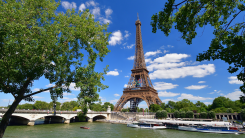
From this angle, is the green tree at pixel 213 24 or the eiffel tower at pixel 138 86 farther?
the eiffel tower at pixel 138 86

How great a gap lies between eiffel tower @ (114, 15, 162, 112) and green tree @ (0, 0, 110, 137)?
48.1m

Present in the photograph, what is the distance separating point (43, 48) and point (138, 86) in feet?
192

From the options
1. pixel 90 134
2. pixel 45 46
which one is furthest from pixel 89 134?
pixel 45 46

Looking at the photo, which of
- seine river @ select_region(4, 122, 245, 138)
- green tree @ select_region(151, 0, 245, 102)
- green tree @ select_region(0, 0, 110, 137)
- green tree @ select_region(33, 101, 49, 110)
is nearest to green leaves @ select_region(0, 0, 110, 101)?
green tree @ select_region(0, 0, 110, 137)

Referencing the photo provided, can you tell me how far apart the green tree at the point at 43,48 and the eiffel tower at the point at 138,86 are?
4811 centimetres

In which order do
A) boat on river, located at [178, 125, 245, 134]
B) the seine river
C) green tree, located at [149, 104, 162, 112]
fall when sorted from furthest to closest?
green tree, located at [149, 104, 162, 112], boat on river, located at [178, 125, 245, 134], the seine river

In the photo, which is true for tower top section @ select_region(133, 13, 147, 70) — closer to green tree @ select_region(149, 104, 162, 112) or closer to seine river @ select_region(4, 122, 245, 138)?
green tree @ select_region(149, 104, 162, 112)

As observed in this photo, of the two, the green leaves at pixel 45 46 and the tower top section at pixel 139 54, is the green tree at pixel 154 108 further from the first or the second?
the green leaves at pixel 45 46

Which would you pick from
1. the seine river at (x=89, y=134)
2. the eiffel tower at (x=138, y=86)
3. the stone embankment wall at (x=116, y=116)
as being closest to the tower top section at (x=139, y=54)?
the eiffel tower at (x=138, y=86)

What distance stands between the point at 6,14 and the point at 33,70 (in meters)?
2.96

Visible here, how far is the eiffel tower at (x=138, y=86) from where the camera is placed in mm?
56619

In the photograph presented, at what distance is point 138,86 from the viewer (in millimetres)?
63844

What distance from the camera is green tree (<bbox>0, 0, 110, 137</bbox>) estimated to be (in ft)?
22.9

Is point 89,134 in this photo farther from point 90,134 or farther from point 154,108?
point 154,108
